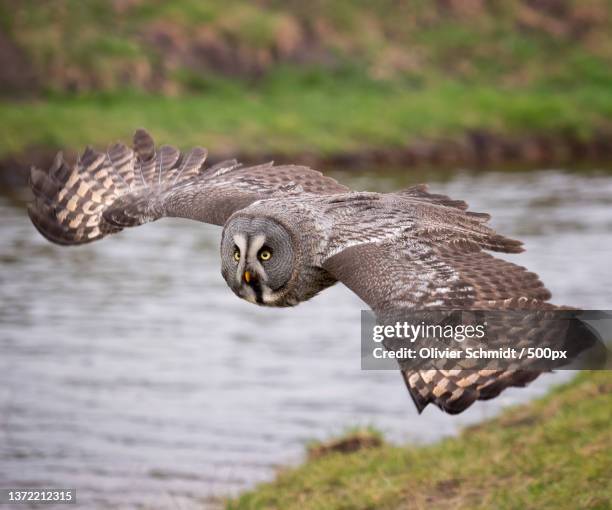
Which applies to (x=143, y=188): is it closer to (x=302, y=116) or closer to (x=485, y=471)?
(x=485, y=471)

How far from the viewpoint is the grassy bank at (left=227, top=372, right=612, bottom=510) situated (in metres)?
7.02

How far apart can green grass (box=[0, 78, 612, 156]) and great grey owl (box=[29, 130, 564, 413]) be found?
47.6 feet

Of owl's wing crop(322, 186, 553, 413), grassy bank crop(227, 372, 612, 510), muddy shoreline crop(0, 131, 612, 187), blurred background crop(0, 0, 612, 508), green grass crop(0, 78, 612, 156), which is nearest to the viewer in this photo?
owl's wing crop(322, 186, 553, 413)

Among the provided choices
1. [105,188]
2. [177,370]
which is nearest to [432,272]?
[105,188]

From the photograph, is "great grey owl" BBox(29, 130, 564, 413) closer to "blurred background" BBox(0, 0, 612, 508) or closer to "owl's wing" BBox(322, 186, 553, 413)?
"owl's wing" BBox(322, 186, 553, 413)

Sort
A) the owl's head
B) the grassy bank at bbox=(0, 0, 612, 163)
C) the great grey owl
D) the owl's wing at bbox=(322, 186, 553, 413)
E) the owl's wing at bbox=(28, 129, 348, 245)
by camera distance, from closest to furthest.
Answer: the owl's wing at bbox=(322, 186, 553, 413) < the great grey owl < the owl's head < the owl's wing at bbox=(28, 129, 348, 245) < the grassy bank at bbox=(0, 0, 612, 163)

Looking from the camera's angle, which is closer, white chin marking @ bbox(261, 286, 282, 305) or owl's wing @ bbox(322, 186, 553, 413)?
owl's wing @ bbox(322, 186, 553, 413)

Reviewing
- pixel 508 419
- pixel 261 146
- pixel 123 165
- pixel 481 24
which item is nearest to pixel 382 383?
pixel 508 419

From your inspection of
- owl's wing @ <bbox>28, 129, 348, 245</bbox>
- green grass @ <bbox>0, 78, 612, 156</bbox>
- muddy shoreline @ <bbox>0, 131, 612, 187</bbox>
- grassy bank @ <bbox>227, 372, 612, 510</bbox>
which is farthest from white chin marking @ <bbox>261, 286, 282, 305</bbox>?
green grass @ <bbox>0, 78, 612, 156</bbox>

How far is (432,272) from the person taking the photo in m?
6.08

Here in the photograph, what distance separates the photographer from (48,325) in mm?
14617

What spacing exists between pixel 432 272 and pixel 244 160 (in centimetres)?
1752

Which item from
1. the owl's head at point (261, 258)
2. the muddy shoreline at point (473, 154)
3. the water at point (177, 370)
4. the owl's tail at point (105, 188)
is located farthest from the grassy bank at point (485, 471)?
the muddy shoreline at point (473, 154)

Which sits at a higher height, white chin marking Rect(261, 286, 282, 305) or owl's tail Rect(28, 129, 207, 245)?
owl's tail Rect(28, 129, 207, 245)
